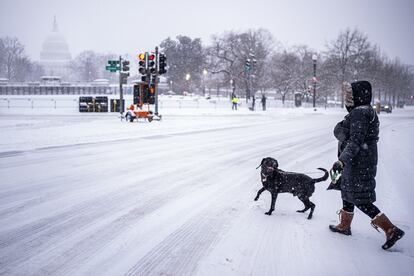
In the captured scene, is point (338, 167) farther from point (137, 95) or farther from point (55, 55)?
point (55, 55)

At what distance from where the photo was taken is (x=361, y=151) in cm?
376

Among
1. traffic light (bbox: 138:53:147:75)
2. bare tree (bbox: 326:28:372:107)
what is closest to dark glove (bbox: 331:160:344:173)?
traffic light (bbox: 138:53:147:75)

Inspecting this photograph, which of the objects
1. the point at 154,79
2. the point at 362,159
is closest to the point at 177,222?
the point at 362,159

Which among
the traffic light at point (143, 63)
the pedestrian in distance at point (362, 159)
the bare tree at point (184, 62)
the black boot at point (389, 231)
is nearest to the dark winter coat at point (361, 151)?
the pedestrian in distance at point (362, 159)

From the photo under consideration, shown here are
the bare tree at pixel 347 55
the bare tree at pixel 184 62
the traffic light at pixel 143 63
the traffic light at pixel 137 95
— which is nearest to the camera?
the traffic light at pixel 143 63

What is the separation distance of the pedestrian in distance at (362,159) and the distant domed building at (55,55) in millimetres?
179679

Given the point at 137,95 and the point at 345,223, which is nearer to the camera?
the point at 345,223

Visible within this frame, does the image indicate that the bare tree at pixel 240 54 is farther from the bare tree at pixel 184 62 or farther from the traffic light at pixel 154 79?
the traffic light at pixel 154 79

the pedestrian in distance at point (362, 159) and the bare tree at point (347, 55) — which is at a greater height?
the bare tree at point (347, 55)

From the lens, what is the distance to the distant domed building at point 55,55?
172250 millimetres

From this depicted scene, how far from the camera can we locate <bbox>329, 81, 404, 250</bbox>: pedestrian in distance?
3676 millimetres

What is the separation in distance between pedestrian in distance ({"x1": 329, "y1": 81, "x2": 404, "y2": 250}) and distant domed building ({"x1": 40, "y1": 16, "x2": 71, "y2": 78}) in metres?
180

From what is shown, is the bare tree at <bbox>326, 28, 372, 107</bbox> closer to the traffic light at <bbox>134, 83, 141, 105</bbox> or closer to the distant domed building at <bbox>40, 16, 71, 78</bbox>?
the traffic light at <bbox>134, 83, 141, 105</bbox>

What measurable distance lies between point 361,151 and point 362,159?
0.30 feet
